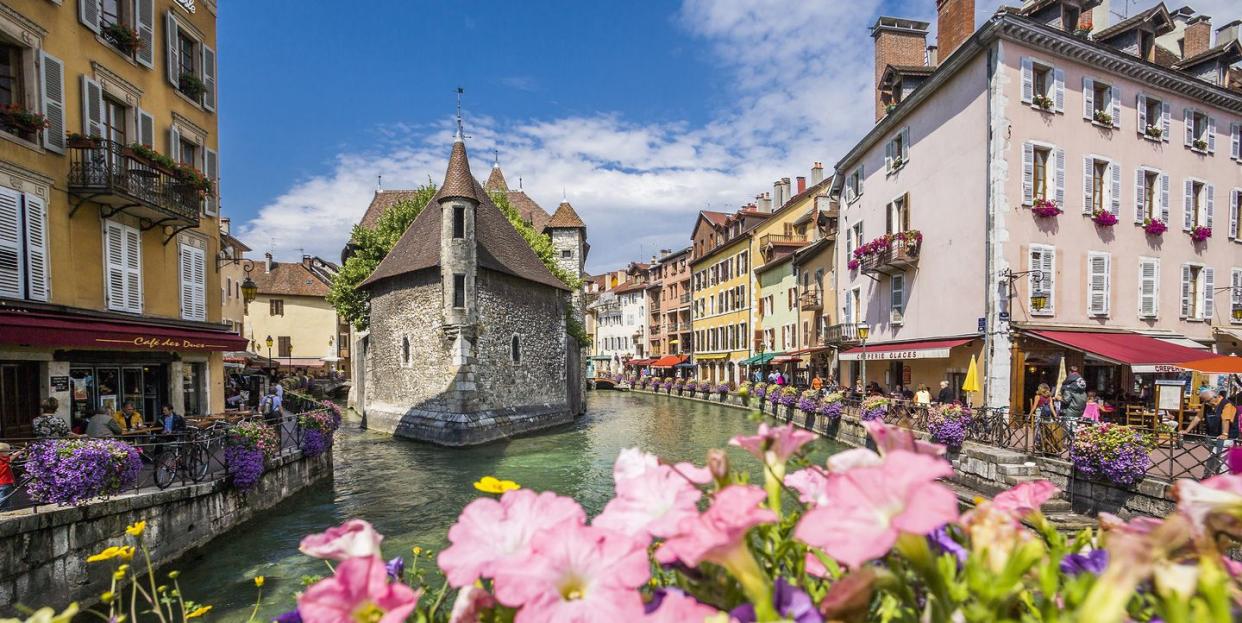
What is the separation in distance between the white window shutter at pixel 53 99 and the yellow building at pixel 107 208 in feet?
0.07

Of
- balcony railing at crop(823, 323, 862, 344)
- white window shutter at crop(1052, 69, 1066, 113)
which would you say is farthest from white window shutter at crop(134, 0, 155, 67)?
balcony railing at crop(823, 323, 862, 344)

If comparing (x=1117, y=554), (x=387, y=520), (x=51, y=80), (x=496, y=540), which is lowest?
(x=387, y=520)

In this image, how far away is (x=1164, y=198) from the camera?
17.8m

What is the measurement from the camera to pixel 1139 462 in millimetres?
8828

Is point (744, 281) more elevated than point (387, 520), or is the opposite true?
point (744, 281)

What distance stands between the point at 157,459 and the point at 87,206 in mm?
5531

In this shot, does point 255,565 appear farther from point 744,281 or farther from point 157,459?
point 744,281

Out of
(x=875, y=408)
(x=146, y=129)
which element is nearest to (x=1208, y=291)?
(x=875, y=408)

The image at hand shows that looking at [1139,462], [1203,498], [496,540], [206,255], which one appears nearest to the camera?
[1203,498]

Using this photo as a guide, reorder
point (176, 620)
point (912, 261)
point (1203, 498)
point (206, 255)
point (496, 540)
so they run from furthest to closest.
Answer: point (912, 261) < point (206, 255) < point (176, 620) < point (496, 540) < point (1203, 498)

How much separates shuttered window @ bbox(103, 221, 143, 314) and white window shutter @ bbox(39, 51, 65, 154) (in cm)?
167

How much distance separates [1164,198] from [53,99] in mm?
26860

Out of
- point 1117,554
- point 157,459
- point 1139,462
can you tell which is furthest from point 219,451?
point 1139,462

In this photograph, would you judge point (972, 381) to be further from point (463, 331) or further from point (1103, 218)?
point (463, 331)
